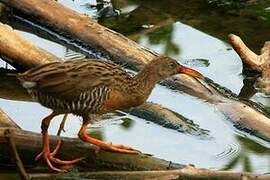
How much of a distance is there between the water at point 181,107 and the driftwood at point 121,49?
0.31ft

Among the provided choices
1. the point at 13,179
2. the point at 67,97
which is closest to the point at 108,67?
the point at 67,97

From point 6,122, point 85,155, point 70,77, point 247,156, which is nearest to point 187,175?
point 85,155

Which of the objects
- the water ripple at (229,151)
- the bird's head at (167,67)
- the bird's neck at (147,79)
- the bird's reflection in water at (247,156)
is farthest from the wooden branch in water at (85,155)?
the water ripple at (229,151)

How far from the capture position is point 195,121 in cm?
748

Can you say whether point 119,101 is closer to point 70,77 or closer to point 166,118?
point 70,77

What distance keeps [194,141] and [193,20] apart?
10.3 feet

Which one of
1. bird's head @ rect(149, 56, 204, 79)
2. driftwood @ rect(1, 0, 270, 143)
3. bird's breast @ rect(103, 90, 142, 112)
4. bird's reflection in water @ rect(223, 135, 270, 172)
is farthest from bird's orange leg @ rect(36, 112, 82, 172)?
driftwood @ rect(1, 0, 270, 143)

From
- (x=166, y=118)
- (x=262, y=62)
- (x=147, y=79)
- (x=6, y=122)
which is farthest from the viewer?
(x=262, y=62)

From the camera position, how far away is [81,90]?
19.9ft

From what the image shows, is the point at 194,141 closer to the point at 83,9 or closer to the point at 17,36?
the point at 17,36

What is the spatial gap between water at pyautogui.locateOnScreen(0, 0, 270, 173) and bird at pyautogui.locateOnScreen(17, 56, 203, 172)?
0.77 metres

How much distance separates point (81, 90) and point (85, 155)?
1.54 ft

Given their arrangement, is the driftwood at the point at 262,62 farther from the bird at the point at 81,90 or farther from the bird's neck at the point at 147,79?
the bird at the point at 81,90

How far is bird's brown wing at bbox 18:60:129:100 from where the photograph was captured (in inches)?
237
